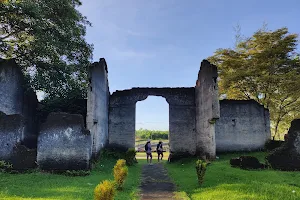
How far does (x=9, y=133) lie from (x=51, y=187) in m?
4.61

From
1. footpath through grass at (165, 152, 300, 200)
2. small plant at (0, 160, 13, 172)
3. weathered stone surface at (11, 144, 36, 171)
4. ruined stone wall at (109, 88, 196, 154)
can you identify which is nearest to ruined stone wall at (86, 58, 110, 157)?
ruined stone wall at (109, 88, 196, 154)

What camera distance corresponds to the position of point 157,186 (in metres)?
10.0

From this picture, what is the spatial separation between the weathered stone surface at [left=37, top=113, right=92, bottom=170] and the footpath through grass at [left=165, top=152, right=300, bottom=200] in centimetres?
400

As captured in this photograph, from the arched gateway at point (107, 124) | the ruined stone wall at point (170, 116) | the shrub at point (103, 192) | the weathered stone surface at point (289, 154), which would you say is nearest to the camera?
the shrub at point (103, 192)

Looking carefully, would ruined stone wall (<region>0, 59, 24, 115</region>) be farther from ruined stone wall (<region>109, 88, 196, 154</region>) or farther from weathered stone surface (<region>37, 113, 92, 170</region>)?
ruined stone wall (<region>109, 88, 196, 154</region>)

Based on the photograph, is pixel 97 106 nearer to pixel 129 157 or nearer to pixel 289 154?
pixel 129 157

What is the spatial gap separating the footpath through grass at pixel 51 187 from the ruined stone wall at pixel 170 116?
5948mm

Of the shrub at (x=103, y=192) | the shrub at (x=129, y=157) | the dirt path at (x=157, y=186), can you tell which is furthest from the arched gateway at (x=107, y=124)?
the shrub at (x=103, y=192)

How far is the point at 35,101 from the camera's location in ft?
55.4

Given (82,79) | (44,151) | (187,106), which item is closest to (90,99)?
(44,151)

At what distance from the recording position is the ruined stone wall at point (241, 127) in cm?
1739

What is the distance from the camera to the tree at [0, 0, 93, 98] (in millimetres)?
15023

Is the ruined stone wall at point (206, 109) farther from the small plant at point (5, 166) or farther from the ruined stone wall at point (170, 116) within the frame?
the small plant at point (5, 166)

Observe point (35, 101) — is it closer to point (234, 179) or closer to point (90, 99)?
point (90, 99)
